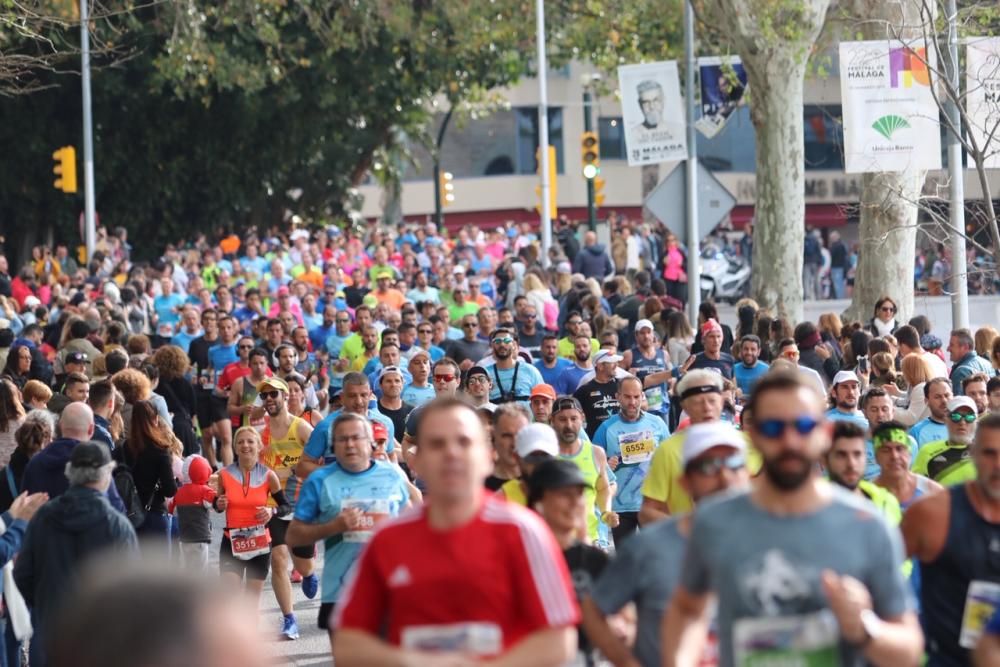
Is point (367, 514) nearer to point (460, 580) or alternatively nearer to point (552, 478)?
point (552, 478)

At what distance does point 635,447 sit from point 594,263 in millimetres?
17147

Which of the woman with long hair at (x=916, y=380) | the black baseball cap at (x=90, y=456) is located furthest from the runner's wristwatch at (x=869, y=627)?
the woman with long hair at (x=916, y=380)

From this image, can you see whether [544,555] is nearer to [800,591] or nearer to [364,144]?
[800,591]

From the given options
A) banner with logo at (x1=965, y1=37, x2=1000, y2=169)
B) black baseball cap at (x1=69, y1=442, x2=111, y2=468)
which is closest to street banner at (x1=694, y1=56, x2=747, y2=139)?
banner with logo at (x1=965, y1=37, x2=1000, y2=169)

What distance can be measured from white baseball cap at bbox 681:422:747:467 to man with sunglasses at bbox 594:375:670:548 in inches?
246

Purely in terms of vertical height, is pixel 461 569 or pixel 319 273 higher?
pixel 319 273

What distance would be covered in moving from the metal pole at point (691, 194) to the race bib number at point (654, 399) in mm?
5638

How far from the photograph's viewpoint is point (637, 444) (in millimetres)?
12156

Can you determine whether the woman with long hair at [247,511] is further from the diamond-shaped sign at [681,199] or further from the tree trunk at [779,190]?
the tree trunk at [779,190]

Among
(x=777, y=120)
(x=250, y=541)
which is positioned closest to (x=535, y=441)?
(x=250, y=541)

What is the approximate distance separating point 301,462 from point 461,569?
22.2 ft

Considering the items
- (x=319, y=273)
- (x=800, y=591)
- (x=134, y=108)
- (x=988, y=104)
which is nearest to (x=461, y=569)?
(x=800, y=591)

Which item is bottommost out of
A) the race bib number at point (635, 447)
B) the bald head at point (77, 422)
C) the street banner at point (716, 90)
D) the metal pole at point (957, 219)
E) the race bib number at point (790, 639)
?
the race bib number at point (790, 639)

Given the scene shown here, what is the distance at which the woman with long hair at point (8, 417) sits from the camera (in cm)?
1180
